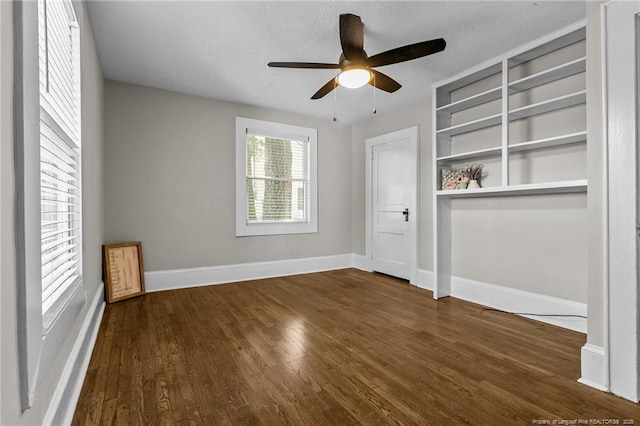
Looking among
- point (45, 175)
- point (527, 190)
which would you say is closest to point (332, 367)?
point (45, 175)

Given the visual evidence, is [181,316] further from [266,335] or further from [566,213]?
[566,213]

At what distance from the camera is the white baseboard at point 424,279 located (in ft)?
13.6

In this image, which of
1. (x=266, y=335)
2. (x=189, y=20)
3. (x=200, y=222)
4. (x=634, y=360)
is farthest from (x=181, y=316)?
(x=634, y=360)

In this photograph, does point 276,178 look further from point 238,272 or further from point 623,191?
point 623,191

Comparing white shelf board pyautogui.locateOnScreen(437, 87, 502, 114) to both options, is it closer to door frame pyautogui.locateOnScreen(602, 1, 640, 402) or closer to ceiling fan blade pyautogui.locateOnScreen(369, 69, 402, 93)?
ceiling fan blade pyautogui.locateOnScreen(369, 69, 402, 93)

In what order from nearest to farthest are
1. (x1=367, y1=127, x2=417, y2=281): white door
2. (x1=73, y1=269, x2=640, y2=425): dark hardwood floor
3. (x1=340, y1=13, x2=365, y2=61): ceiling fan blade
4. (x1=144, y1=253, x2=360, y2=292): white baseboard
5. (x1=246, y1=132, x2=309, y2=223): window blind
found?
(x1=73, y1=269, x2=640, y2=425): dark hardwood floor → (x1=340, y1=13, x2=365, y2=61): ceiling fan blade → (x1=144, y1=253, x2=360, y2=292): white baseboard → (x1=367, y1=127, x2=417, y2=281): white door → (x1=246, y1=132, x2=309, y2=223): window blind

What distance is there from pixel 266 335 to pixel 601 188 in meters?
2.48

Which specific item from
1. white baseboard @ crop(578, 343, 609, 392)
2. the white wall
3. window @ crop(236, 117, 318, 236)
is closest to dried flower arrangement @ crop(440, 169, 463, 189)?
the white wall

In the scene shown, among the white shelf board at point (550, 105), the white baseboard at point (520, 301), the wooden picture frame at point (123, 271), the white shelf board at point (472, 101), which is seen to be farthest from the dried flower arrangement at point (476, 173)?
the wooden picture frame at point (123, 271)

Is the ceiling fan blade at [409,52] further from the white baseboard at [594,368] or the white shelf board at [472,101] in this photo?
the white baseboard at [594,368]

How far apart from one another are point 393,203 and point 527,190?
207cm

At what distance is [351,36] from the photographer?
A: 2.24 metres

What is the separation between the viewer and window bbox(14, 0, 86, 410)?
96 cm

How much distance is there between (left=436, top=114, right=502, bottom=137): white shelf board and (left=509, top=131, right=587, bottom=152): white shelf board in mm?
341
